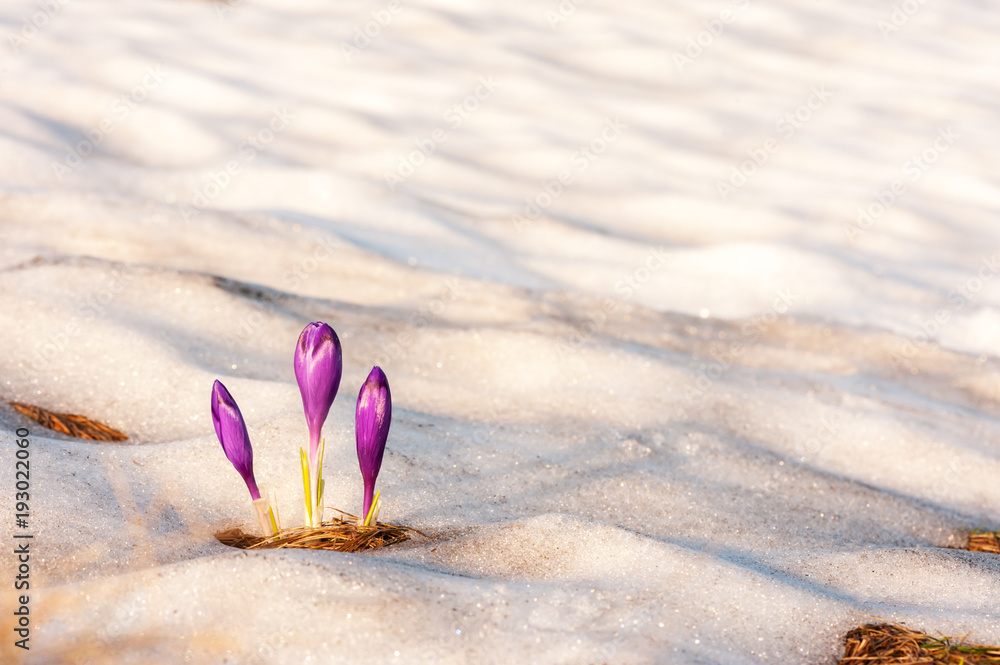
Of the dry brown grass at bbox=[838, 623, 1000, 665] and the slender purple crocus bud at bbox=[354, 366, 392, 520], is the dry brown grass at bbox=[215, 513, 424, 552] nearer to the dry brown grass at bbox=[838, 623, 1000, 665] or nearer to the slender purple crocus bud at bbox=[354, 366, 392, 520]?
the slender purple crocus bud at bbox=[354, 366, 392, 520]

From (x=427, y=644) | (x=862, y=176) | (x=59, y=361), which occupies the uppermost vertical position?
(x=862, y=176)

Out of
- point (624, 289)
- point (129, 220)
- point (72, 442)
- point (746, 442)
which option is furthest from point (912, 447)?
point (129, 220)

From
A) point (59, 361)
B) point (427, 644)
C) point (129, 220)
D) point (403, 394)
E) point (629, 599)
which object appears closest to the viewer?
point (427, 644)

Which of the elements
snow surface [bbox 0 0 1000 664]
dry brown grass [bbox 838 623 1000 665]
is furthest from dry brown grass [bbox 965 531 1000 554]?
dry brown grass [bbox 838 623 1000 665]

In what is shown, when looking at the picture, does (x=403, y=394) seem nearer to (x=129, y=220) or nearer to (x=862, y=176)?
(x=129, y=220)

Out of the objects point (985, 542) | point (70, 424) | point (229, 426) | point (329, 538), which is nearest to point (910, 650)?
point (985, 542)

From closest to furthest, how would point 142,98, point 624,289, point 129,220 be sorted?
point 129,220
point 624,289
point 142,98

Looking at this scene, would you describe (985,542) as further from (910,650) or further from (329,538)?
(329,538)

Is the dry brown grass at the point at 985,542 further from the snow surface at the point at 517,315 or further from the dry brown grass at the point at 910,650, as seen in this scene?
the dry brown grass at the point at 910,650
